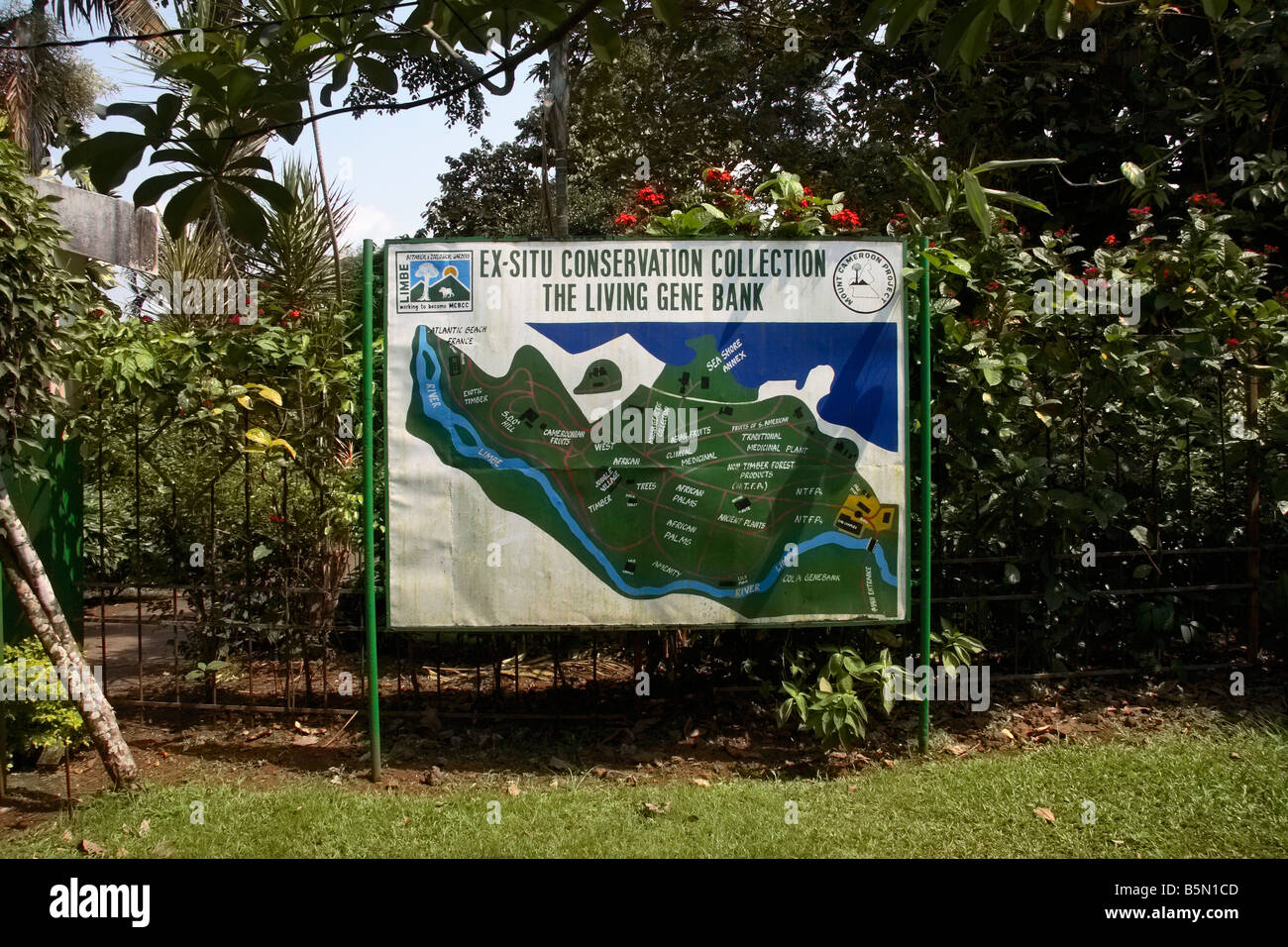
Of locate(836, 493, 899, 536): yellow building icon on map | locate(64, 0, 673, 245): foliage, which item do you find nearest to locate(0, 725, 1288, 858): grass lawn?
locate(836, 493, 899, 536): yellow building icon on map

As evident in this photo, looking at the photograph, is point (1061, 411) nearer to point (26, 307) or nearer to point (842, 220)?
point (842, 220)

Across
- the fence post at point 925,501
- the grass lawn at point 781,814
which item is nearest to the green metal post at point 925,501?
the fence post at point 925,501

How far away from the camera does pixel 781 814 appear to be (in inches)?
173

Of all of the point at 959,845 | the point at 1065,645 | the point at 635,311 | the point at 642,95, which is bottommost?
the point at 959,845

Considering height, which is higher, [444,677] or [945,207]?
[945,207]

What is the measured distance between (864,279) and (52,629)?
3886 millimetres

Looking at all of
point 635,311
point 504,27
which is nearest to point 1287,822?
point 635,311

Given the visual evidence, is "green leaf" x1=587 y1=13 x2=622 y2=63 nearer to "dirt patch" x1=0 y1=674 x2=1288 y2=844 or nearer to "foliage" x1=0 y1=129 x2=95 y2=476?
"foliage" x1=0 y1=129 x2=95 y2=476

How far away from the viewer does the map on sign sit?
486 cm

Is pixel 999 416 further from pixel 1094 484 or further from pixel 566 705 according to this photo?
pixel 566 705

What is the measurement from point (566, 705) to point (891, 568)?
189 centimetres

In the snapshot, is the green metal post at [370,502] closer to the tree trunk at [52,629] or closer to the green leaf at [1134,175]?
the tree trunk at [52,629]

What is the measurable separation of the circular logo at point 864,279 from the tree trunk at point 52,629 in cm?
372

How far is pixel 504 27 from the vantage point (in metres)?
2.19
